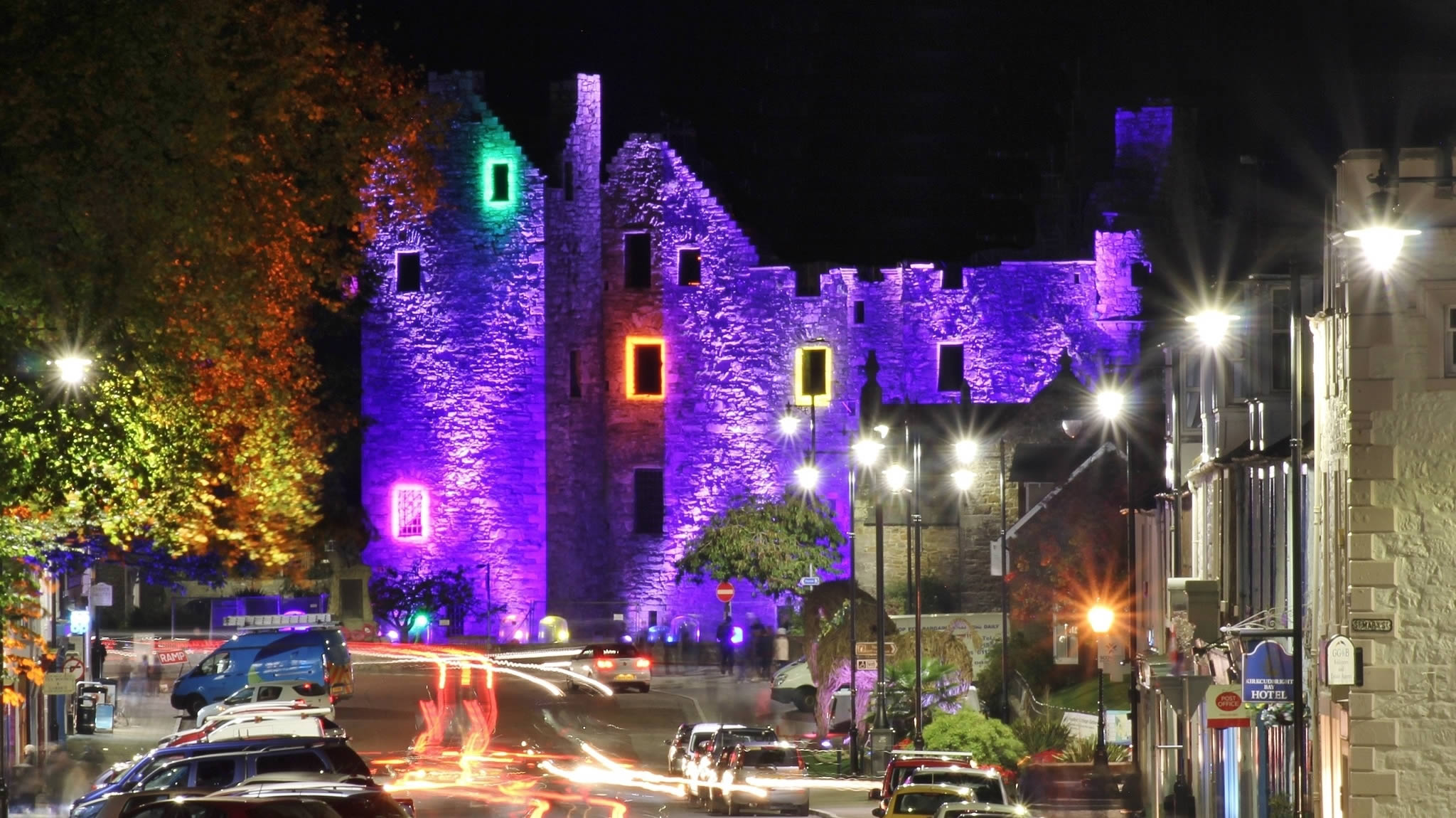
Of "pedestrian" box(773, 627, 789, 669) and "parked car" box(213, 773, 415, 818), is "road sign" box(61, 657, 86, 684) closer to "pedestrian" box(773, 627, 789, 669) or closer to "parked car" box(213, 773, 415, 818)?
"parked car" box(213, 773, 415, 818)

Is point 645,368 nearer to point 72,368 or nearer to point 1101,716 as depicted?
point 1101,716

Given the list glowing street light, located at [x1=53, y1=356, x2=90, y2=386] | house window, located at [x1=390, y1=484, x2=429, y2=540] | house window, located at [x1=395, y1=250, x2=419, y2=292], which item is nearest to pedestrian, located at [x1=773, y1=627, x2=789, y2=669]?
house window, located at [x1=390, y1=484, x2=429, y2=540]

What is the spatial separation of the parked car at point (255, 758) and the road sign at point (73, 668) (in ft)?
47.5

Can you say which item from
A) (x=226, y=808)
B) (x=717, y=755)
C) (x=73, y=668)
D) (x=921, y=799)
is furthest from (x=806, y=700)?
(x=226, y=808)

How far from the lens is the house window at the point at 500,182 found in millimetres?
70938

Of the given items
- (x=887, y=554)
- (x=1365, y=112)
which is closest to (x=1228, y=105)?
(x=1365, y=112)

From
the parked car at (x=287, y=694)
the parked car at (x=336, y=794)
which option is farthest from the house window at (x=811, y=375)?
the parked car at (x=336, y=794)

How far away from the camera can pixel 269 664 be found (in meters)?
43.2

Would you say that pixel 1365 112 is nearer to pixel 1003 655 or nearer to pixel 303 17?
pixel 303 17

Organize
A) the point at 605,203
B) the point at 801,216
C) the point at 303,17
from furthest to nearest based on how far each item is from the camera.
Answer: the point at 801,216 → the point at 605,203 → the point at 303,17

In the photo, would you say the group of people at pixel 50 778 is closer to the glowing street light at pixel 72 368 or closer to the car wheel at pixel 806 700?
the glowing street light at pixel 72 368

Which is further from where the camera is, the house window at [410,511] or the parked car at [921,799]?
the house window at [410,511]

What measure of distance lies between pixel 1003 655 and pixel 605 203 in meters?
28.5

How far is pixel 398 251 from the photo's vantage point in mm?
72062
